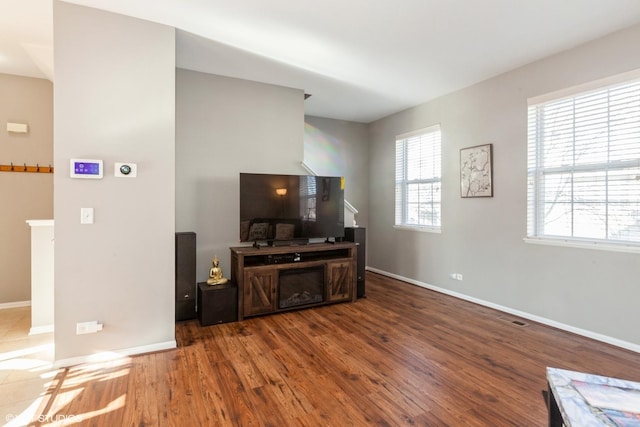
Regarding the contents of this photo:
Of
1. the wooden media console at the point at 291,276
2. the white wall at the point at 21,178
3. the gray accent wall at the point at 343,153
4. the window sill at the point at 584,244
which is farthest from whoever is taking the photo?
the gray accent wall at the point at 343,153

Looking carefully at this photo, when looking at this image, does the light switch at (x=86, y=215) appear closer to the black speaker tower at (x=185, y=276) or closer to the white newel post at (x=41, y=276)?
the black speaker tower at (x=185, y=276)

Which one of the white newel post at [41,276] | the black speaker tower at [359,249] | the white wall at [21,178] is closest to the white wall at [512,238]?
the black speaker tower at [359,249]

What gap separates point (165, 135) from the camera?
8.98ft

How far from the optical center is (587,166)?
3.06 m

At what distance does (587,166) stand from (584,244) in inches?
29.7

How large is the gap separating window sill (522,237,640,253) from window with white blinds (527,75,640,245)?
4 centimetres

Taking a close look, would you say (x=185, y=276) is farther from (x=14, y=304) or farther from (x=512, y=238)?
(x=512, y=238)

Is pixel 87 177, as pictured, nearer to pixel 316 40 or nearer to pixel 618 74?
pixel 316 40

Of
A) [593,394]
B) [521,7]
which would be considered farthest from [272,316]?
[521,7]

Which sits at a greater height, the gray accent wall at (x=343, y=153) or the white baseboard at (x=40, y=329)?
the gray accent wall at (x=343, y=153)

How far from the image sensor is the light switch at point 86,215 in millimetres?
2477

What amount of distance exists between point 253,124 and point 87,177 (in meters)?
2.02

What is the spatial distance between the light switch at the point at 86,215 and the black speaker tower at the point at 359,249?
2883mm

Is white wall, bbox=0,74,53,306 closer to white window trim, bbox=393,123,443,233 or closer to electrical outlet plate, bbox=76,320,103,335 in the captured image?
electrical outlet plate, bbox=76,320,103,335
